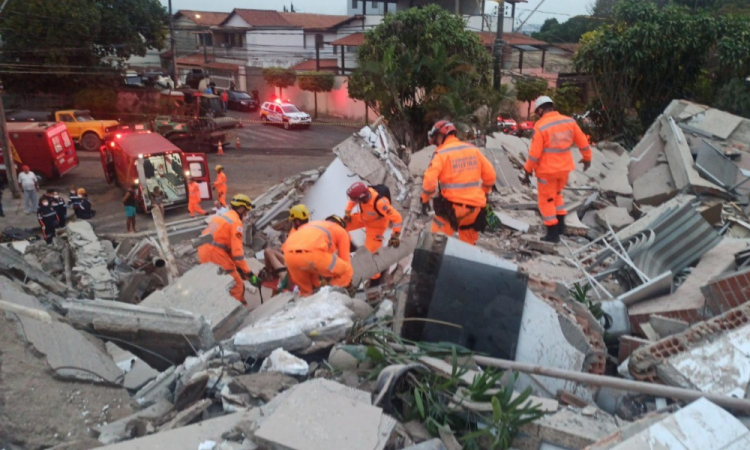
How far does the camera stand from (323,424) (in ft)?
8.93

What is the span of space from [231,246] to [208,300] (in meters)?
1.45

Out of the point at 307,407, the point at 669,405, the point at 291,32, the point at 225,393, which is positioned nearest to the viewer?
the point at 307,407

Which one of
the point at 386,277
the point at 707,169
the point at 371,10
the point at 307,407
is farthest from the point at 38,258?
the point at 371,10

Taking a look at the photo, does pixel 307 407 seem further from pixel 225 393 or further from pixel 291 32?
pixel 291 32

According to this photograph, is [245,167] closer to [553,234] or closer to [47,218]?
[47,218]

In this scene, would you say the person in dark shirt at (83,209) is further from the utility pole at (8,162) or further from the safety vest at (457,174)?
the safety vest at (457,174)

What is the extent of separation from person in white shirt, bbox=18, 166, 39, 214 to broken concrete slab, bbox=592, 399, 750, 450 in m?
15.9

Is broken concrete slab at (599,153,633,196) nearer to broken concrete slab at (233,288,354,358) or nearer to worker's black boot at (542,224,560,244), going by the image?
worker's black boot at (542,224,560,244)

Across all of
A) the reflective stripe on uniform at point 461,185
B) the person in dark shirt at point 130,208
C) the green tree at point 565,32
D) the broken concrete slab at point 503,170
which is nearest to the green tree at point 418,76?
the broken concrete slab at point 503,170

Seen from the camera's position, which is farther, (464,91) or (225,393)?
(464,91)

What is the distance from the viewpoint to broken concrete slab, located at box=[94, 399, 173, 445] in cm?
300

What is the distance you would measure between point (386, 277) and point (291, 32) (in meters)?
37.7

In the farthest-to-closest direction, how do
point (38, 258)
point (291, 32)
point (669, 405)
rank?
point (291, 32)
point (38, 258)
point (669, 405)

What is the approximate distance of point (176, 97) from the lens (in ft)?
92.4
